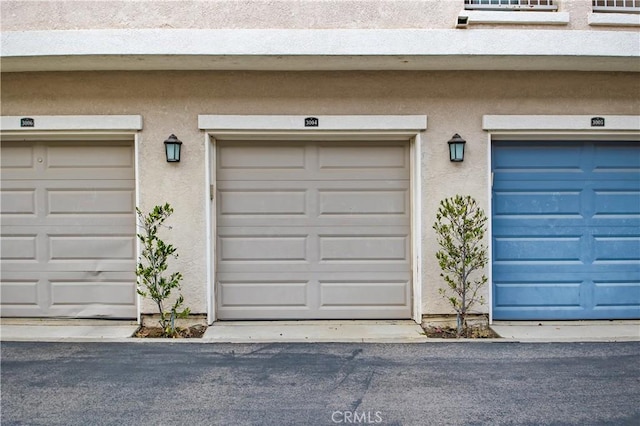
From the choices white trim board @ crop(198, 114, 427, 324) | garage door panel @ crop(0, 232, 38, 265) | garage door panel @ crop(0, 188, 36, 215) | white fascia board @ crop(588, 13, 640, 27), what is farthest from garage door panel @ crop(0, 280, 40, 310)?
white fascia board @ crop(588, 13, 640, 27)

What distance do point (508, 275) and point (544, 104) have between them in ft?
6.70

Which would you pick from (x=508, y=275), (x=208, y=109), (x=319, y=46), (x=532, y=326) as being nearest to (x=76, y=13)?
(x=208, y=109)

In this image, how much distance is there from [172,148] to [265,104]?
1172mm

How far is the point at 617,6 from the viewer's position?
5590mm

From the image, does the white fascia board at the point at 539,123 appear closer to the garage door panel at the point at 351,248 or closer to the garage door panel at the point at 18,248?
the garage door panel at the point at 351,248

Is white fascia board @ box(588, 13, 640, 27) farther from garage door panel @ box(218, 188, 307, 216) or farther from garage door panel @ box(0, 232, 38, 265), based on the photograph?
garage door panel @ box(0, 232, 38, 265)

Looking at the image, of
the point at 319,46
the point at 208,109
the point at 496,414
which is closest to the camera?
the point at 496,414

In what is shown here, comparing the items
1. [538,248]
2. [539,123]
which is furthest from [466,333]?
[539,123]

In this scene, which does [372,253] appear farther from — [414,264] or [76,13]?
[76,13]

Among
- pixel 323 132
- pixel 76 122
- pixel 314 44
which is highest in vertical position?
pixel 314 44

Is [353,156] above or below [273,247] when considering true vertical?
above

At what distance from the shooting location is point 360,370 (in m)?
4.24

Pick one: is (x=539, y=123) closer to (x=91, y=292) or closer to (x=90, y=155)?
(x=90, y=155)

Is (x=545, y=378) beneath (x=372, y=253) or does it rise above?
beneath
